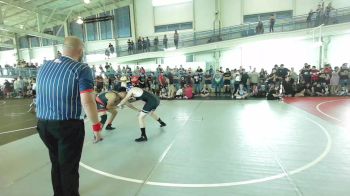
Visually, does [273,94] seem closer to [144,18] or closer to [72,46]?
[72,46]

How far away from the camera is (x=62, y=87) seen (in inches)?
95.2

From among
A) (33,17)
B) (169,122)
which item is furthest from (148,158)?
(33,17)

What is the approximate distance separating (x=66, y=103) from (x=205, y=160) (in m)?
2.70

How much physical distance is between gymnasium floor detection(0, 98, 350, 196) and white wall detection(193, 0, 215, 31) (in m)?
15.8

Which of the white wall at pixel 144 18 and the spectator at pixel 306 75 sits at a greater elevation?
the white wall at pixel 144 18

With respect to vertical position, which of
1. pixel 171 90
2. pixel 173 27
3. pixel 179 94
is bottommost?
pixel 179 94

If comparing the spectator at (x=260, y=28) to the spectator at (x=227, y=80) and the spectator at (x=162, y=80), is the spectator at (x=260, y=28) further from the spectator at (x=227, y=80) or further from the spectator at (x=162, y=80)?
the spectator at (x=162, y=80)

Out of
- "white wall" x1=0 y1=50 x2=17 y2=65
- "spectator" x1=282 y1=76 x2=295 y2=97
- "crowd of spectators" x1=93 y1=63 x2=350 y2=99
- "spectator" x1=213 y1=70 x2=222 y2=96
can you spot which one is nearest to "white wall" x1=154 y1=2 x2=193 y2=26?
"crowd of spectators" x1=93 y1=63 x2=350 y2=99

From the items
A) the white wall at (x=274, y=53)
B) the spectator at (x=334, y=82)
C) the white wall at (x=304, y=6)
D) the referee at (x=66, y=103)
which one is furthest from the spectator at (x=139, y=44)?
the referee at (x=66, y=103)

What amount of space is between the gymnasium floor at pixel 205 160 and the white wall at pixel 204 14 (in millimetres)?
15849

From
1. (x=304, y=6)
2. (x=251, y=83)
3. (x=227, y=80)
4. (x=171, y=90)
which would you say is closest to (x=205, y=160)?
(x=171, y=90)

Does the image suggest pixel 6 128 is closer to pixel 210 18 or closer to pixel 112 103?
pixel 112 103

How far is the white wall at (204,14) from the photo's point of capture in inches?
842

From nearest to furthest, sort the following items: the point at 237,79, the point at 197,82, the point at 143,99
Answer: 1. the point at 143,99
2. the point at 237,79
3. the point at 197,82
